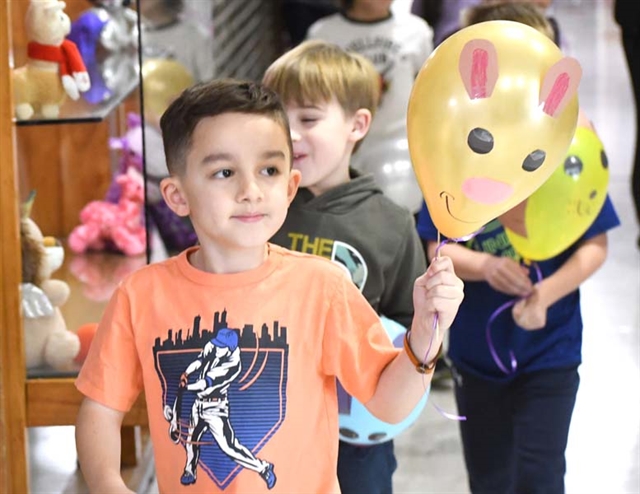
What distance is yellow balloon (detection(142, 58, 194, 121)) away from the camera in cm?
388

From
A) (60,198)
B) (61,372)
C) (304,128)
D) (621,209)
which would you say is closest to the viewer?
(304,128)

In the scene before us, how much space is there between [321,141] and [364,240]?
8.2 inches

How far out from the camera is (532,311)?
261 cm

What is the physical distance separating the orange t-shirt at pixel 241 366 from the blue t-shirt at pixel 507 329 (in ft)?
2.94

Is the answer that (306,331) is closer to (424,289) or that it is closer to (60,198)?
(424,289)

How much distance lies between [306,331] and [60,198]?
192 centimetres

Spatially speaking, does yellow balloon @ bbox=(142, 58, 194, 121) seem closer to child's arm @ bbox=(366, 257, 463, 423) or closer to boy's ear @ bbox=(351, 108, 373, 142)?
boy's ear @ bbox=(351, 108, 373, 142)

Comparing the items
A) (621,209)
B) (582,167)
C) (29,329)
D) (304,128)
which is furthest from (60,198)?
(621,209)

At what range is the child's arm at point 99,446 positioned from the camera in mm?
1795

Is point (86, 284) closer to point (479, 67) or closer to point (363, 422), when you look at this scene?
point (363, 422)

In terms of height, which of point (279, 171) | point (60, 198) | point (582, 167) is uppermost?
point (279, 171)

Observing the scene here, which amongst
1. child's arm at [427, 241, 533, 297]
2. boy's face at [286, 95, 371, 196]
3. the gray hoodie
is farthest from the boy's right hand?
boy's face at [286, 95, 371, 196]

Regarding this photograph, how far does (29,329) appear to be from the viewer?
2.70 meters

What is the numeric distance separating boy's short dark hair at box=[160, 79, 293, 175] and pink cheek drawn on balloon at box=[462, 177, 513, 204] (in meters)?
0.27
